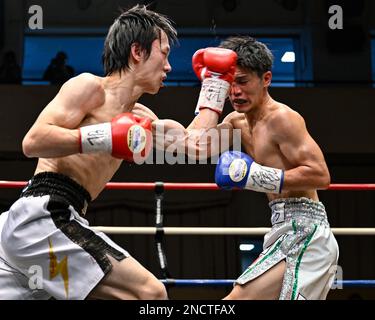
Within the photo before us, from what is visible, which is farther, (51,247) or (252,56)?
(252,56)

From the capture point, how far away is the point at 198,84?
5758 millimetres

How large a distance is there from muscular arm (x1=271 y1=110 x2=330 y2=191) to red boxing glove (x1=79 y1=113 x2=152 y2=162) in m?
0.55

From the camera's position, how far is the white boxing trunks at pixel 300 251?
2201 mm

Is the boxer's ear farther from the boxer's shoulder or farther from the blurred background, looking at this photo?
the blurred background

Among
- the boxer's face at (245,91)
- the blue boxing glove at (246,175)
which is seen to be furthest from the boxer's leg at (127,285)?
the boxer's face at (245,91)

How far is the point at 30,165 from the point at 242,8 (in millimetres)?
2138

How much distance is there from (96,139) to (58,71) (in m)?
4.02

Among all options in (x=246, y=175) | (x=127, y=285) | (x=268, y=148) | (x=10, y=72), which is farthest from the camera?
(x=10, y=72)

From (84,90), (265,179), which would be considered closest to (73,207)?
(84,90)

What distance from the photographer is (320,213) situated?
2.34 metres

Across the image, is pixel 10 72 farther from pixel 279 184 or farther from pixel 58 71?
pixel 279 184

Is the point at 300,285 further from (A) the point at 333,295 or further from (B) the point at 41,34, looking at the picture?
(B) the point at 41,34

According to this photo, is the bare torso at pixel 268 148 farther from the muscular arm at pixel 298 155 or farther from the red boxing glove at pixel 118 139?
the red boxing glove at pixel 118 139
